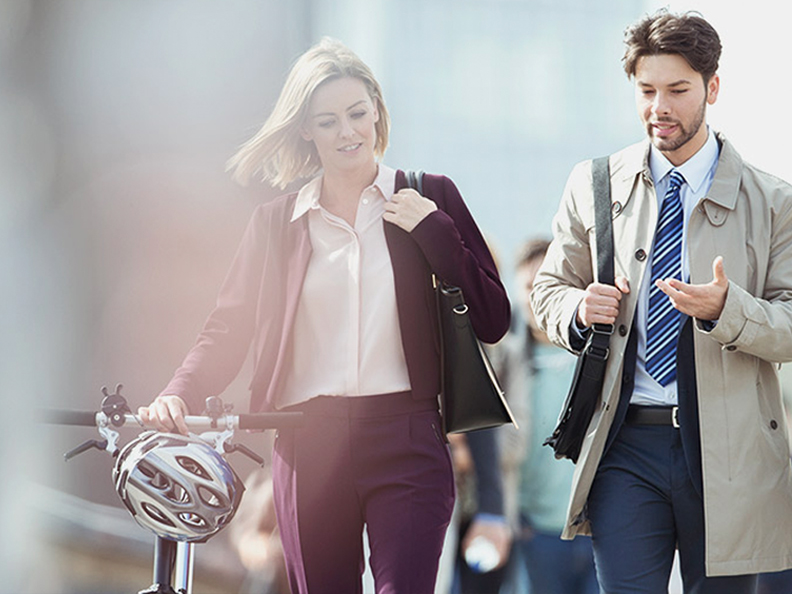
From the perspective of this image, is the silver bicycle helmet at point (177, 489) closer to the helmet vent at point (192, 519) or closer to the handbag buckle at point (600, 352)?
the helmet vent at point (192, 519)

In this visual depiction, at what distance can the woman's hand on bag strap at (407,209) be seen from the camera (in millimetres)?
3131

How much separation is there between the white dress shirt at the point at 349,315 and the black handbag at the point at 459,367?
0.38ft

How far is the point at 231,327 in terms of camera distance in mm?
3348

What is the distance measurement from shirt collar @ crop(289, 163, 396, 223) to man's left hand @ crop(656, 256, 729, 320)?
0.81 m

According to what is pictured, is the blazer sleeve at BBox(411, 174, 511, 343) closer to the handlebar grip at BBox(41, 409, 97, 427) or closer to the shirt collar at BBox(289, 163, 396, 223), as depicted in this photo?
the shirt collar at BBox(289, 163, 396, 223)

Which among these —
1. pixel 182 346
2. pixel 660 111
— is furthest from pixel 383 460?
pixel 182 346

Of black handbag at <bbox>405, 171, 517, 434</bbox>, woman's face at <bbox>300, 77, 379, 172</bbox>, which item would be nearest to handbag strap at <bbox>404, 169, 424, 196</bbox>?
woman's face at <bbox>300, 77, 379, 172</bbox>

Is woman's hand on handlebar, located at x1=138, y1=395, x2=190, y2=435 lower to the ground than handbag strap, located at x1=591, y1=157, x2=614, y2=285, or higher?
lower

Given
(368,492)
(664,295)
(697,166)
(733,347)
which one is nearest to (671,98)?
(697,166)

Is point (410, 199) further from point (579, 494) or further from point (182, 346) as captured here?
point (182, 346)

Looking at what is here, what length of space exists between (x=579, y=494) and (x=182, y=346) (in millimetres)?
2535

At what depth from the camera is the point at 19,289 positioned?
16.7 ft

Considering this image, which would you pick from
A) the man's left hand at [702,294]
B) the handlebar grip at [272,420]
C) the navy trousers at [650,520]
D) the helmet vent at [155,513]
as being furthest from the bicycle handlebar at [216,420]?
the man's left hand at [702,294]

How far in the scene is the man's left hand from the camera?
2893 millimetres
